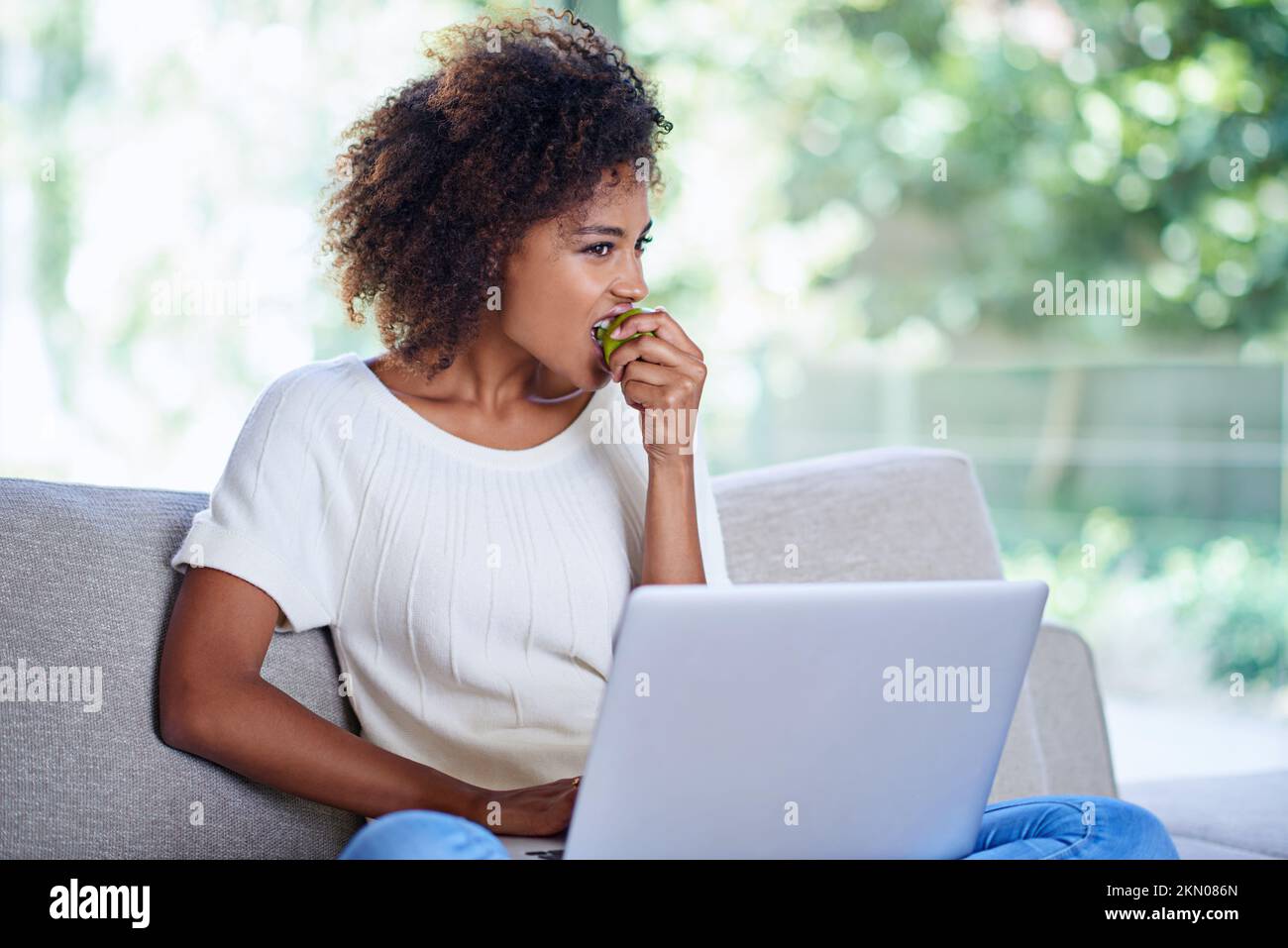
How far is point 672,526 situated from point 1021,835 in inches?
21.6

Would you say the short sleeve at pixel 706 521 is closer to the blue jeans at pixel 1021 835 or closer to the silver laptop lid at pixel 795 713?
the blue jeans at pixel 1021 835

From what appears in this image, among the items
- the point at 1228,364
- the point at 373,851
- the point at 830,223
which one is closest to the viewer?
the point at 373,851

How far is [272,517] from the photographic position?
1.50 m

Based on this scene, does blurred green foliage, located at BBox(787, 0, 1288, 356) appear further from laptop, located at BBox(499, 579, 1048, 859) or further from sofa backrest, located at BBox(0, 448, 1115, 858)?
laptop, located at BBox(499, 579, 1048, 859)

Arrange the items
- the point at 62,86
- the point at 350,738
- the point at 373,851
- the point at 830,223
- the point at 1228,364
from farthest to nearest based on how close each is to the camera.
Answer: the point at 830,223 → the point at 1228,364 → the point at 62,86 → the point at 350,738 → the point at 373,851

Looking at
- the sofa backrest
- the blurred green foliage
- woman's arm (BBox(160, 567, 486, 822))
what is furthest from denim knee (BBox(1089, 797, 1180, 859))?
the blurred green foliage

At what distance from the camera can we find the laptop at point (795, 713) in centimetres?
99

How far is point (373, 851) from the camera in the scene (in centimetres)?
107

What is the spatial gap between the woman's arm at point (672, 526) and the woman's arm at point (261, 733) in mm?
383

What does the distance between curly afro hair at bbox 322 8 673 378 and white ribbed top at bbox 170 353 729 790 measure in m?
0.15

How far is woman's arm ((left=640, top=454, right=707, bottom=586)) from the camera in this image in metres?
1.65
